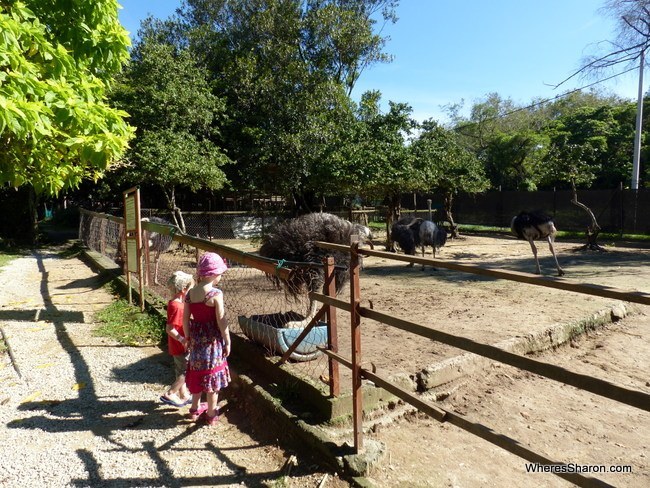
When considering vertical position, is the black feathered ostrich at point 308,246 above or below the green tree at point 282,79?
below

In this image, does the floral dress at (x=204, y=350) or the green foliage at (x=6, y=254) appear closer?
the floral dress at (x=204, y=350)

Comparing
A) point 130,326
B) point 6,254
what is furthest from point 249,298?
point 6,254

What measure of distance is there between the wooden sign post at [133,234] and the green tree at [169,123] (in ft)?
20.2

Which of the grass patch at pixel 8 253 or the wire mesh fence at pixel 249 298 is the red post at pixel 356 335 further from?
the grass patch at pixel 8 253

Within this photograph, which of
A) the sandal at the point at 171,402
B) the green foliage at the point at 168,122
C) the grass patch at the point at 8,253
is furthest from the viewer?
the green foliage at the point at 168,122

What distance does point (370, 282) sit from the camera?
31.2 ft

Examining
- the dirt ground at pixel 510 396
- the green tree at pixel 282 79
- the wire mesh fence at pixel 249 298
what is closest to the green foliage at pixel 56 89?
the wire mesh fence at pixel 249 298

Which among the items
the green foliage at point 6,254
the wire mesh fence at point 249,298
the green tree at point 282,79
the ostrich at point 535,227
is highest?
the green tree at point 282,79

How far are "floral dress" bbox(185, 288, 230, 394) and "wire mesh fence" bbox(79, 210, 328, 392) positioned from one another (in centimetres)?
52

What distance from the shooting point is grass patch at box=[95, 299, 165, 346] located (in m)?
5.66

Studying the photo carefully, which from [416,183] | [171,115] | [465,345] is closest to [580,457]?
[465,345]

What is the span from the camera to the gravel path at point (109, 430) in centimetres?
289

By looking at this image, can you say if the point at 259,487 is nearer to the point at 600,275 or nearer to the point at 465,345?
the point at 465,345

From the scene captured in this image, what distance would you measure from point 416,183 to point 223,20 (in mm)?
13160
